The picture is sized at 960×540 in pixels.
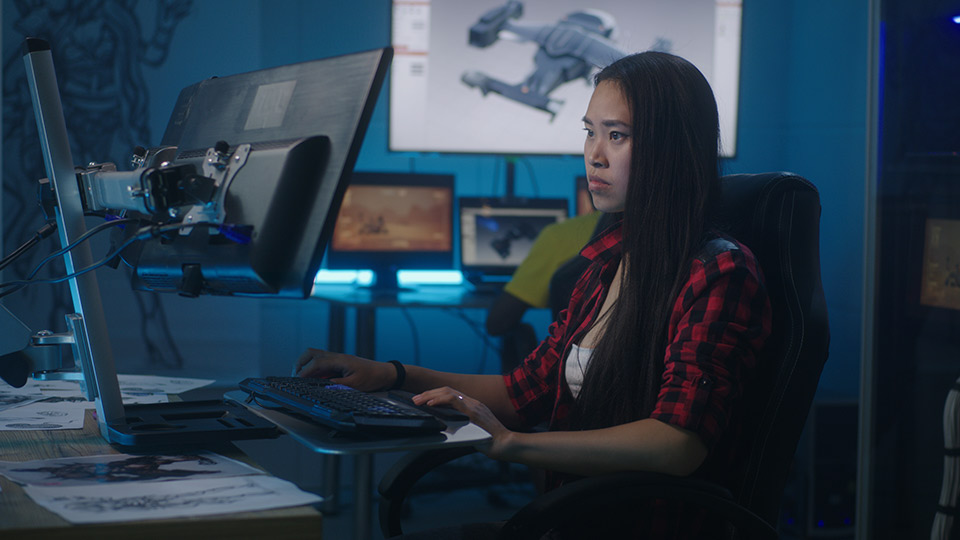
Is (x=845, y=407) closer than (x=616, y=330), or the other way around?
(x=616, y=330)

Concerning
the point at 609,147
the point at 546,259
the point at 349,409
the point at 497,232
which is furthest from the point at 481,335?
the point at 349,409

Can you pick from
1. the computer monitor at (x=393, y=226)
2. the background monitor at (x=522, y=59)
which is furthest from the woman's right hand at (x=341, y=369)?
the background monitor at (x=522, y=59)

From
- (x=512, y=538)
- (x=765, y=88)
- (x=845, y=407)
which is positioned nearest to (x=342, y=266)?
(x=845, y=407)

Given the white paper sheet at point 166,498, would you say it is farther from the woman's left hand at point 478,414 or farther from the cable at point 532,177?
the cable at point 532,177

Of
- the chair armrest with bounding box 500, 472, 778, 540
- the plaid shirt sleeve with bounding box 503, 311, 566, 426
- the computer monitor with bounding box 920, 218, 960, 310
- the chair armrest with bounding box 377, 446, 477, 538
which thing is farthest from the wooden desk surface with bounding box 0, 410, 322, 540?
the computer monitor with bounding box 920, 218, 960, 310

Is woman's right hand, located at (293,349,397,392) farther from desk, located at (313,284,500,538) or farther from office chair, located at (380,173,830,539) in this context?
desk, located at (313,284,500,538)

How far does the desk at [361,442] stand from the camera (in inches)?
34.0

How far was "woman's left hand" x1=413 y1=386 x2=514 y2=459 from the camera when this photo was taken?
3.40 ft

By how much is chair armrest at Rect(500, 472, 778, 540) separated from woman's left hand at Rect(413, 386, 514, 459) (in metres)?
0.08

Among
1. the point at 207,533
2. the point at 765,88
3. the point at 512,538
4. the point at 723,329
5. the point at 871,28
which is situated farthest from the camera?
the point at 765,88

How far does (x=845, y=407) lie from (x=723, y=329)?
78.1 inches

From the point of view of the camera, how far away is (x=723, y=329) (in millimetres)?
1082

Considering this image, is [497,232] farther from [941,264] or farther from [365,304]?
[941,264]

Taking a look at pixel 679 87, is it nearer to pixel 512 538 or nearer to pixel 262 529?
pixel 512 538
